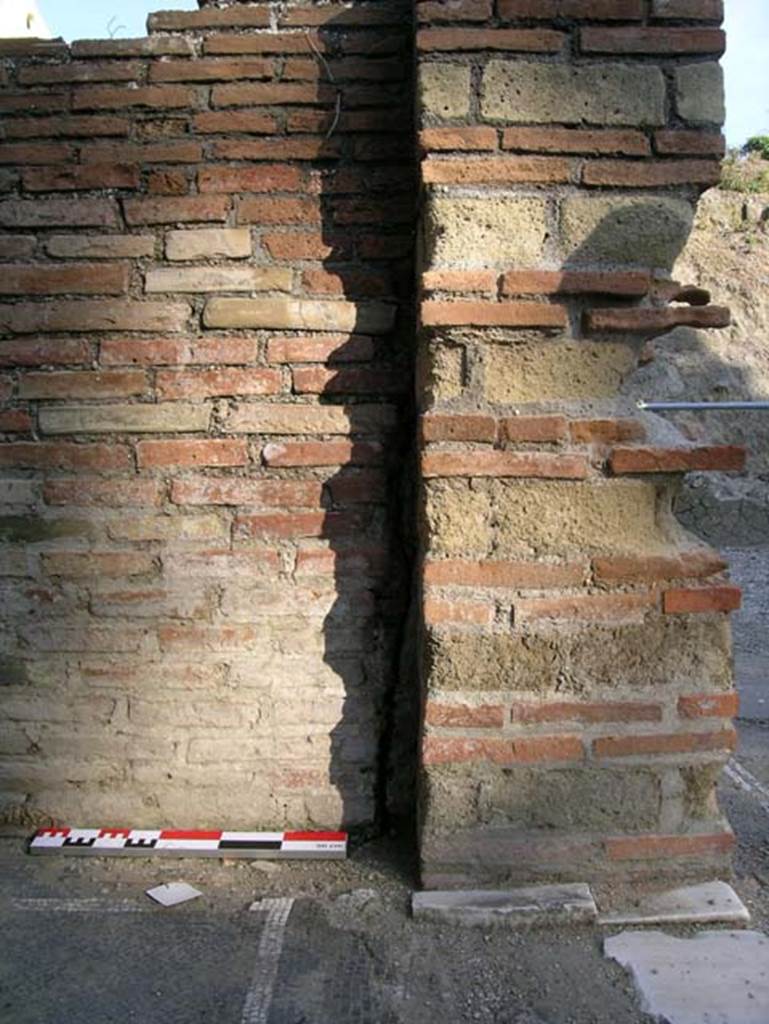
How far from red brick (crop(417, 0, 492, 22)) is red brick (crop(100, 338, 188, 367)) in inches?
39.5

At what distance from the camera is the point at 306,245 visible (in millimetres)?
2363

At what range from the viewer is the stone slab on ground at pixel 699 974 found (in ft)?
5.72

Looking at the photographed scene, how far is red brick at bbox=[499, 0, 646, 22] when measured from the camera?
2.03 metres

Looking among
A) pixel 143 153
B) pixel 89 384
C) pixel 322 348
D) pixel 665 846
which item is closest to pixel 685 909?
pixel 665 846

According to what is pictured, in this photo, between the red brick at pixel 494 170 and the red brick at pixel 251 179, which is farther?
the red brick at pixel 251 179

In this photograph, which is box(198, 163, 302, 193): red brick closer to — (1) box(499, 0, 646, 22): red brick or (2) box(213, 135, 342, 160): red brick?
(2) box(213, 135, 342, 160): red brick

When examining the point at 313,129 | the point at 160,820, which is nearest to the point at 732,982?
the point at 160,820

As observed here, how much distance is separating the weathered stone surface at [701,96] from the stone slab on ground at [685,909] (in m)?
1.82

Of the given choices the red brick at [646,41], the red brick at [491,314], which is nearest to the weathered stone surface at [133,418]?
the red brick at [491,314]

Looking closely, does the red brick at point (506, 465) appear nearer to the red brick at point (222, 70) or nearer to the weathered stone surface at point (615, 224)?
the weathered stone surface at point (615, 224)

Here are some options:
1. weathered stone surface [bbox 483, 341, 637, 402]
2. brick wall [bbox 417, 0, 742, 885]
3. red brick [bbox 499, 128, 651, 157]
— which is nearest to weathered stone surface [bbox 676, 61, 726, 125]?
brick wall [bbox 417, 0, 742, 885]

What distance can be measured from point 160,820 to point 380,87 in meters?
2.09

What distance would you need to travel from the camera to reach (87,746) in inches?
95.7

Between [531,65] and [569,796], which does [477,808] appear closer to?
[569,796]
